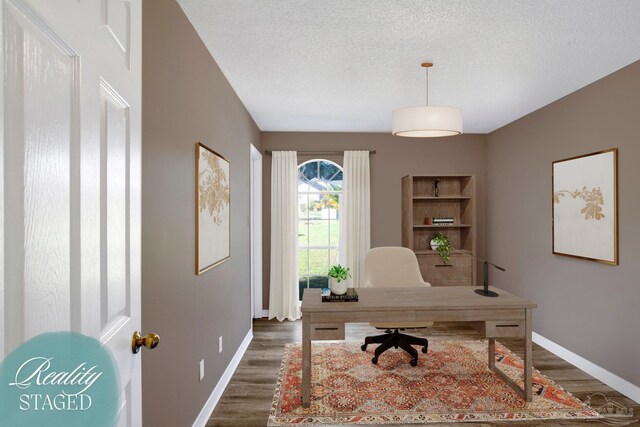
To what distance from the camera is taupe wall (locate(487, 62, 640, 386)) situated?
288 centimetres

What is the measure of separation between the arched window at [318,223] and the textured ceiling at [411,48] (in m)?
1.43

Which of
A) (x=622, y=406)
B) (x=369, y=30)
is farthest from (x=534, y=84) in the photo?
(x=622, y=406)

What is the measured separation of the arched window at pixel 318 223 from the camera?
526 centimetres

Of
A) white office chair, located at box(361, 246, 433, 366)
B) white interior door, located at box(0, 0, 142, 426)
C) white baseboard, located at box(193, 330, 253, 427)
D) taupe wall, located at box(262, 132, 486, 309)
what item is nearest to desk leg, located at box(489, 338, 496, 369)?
white office chair, located at box(361, 246, 433, 366)

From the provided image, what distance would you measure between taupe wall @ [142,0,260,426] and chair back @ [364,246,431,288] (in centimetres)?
159

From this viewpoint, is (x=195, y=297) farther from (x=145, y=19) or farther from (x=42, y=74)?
(x=42, y=74)

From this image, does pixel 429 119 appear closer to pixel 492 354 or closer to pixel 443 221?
pixel 492 354

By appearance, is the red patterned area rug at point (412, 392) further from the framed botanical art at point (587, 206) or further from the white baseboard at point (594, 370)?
the framed botanical art at point (587, 206)

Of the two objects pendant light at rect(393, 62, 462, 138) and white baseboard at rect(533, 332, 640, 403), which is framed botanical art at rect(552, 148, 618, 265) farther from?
pendant light at rect(393, 62, 462, 138)

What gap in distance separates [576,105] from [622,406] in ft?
8.30

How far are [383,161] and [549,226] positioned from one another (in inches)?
85.2

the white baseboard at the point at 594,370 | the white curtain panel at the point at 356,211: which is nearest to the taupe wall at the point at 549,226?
the white baseboard at the point at 594,370

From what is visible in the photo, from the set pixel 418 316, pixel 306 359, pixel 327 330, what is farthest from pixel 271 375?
pixel 418 316

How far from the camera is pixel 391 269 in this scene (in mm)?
3961
